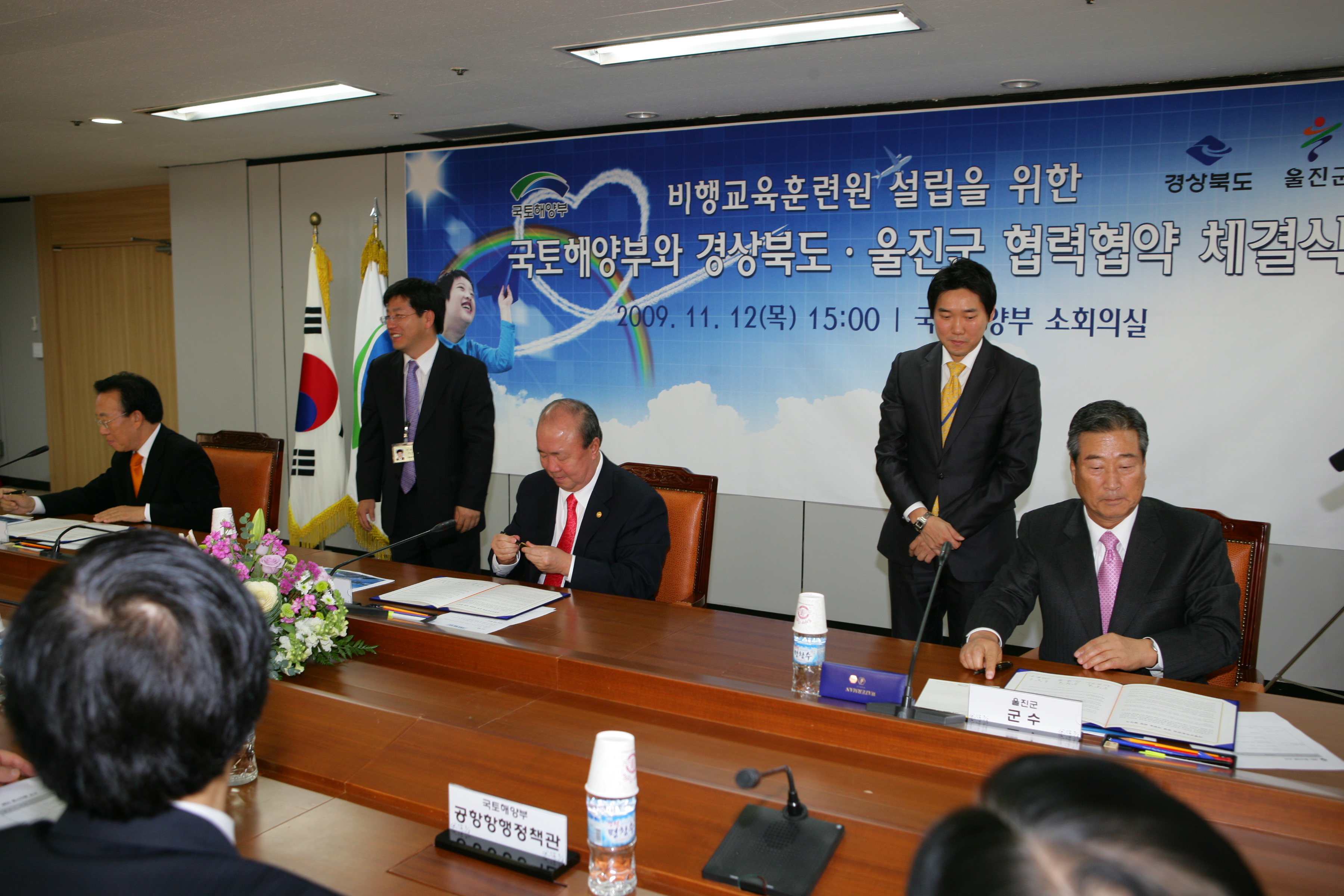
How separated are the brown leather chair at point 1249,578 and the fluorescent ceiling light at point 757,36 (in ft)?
6.15

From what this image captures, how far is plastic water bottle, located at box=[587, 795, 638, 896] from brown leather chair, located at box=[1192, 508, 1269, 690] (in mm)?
1813

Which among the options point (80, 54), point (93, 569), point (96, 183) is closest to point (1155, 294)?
point (93, 569)

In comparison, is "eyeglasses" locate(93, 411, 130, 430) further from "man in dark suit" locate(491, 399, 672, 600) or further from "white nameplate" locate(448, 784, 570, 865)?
"white nameplate" locate(448, 784, 570, 865)

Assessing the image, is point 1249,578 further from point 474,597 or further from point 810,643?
point 474,597

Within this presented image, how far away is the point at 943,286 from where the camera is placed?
316 centimetres

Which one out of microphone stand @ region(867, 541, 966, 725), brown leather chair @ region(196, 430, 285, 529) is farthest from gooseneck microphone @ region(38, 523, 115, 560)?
microphone stand @ region(867, 541, 966, 725)

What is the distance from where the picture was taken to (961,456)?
3.14 metres

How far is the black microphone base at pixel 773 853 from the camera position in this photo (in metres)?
1.28

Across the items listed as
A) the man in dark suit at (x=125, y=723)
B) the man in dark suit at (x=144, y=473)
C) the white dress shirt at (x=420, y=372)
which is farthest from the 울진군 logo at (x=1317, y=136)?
the man in dark suit at (x=144, y=473)

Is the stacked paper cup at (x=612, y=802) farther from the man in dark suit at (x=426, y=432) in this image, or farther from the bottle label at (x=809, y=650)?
the man in dark suit at (x=426, y=432)

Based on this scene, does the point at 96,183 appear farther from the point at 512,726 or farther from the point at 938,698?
the point at 938,698

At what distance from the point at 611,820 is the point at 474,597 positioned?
4.82 ft

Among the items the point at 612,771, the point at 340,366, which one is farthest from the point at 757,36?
the point at 340,366

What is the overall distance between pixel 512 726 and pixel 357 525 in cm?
406
